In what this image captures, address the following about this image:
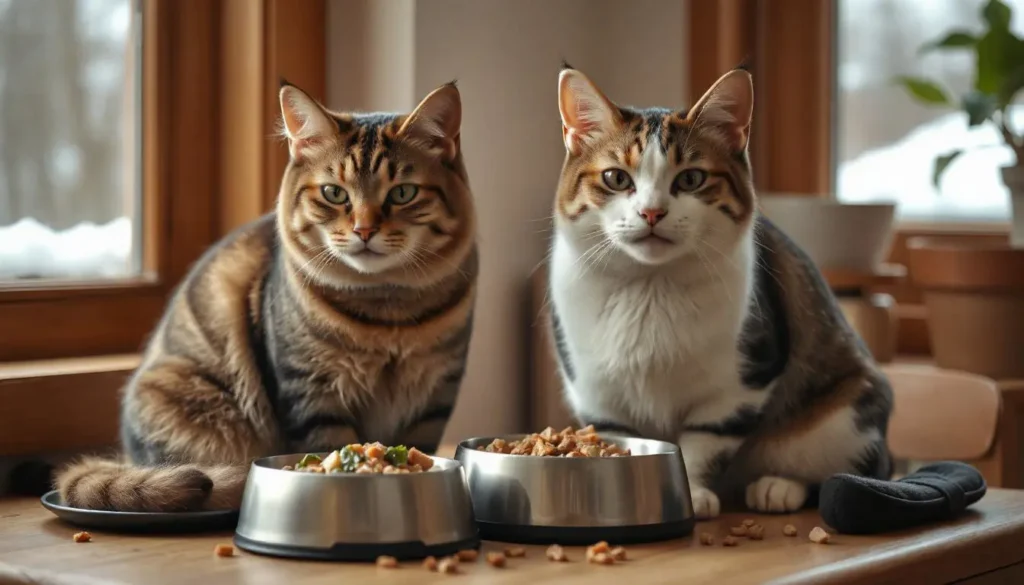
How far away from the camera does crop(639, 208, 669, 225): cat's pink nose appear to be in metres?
1.40

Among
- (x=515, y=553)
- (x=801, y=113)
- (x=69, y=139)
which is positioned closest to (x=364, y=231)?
(x=515, y=553)

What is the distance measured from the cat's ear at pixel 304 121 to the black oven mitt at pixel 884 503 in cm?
70

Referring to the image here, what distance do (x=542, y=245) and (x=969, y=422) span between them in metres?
0.81

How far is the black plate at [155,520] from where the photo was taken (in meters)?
1.33

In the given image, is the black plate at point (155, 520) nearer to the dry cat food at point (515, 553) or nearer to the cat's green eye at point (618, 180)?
the dry cat food at point (515, 553)

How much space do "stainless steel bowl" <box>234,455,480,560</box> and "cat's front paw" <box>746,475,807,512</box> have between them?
48 cm

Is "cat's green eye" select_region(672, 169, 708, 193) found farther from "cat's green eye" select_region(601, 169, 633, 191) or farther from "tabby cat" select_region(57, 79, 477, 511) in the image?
"tabby cat" select_region(57, 79, 477, 511)

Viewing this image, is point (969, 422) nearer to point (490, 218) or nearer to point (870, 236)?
point (870, 236)

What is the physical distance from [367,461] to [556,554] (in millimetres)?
204

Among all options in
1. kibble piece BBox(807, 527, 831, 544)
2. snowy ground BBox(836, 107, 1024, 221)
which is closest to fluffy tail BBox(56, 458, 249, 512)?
kibble piece BBox(807, 527, 831, 544)

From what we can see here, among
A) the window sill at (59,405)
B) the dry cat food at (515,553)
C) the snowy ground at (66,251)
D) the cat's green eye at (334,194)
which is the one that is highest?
the cat's green eye at (334,194)

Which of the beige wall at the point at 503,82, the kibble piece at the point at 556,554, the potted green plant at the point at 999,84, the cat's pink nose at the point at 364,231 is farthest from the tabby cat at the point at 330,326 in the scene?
the potted green plant at the point at 999,84

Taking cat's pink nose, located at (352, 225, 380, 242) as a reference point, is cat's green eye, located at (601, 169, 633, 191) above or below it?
above

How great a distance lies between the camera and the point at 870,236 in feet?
7.47
